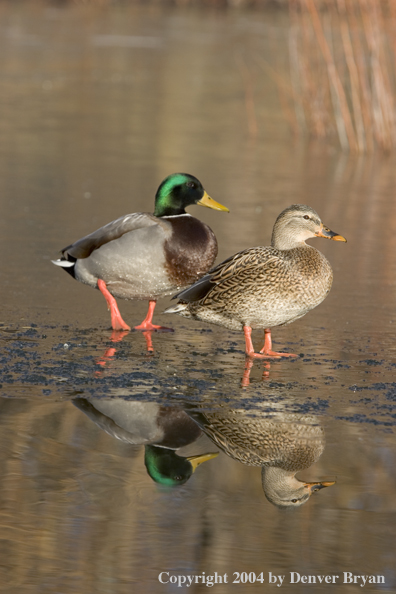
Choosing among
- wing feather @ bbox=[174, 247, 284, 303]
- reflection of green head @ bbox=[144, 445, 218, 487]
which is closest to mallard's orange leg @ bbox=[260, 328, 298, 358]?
wing feather @ bbox=[174, 247, 284, 303]

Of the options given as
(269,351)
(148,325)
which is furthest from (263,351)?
(148,325)

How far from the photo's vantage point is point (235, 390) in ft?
14.8

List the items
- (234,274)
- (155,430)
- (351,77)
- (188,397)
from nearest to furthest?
(155,430) < (188,397) < (234,274) < (351,77)

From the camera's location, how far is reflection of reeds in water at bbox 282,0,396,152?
11.2m

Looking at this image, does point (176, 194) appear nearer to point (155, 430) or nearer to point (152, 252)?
point (152, 252)

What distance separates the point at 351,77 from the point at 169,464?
9054 mm

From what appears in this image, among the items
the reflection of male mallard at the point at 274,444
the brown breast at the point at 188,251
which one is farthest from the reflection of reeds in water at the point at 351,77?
the reflection of male mallard at the point at 274,444

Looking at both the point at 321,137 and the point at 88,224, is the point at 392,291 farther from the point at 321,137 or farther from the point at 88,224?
the point at 321,137

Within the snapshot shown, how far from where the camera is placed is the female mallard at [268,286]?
16.5ft

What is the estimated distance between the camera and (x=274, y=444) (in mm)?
3836

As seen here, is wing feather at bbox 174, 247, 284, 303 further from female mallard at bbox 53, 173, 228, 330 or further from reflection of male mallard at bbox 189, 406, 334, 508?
reflection of male mallard at bbox 189, 406, 334, 508

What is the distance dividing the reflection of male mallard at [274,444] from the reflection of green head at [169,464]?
0.51 ft

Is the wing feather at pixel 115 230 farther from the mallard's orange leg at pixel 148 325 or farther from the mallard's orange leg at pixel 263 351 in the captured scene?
the mallard's orange leg at pixel 263 351

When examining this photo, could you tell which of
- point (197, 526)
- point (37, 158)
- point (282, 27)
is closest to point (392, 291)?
point (197, 526)
